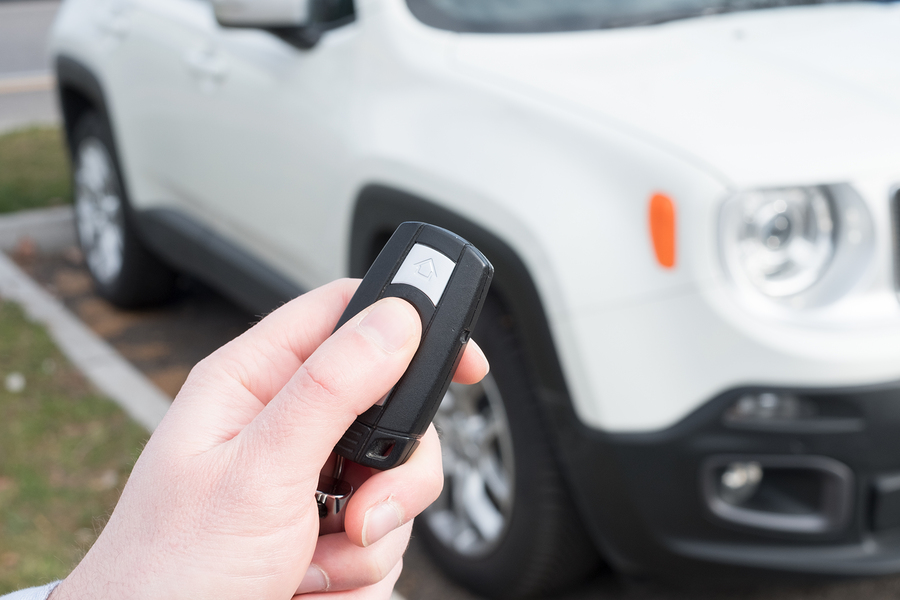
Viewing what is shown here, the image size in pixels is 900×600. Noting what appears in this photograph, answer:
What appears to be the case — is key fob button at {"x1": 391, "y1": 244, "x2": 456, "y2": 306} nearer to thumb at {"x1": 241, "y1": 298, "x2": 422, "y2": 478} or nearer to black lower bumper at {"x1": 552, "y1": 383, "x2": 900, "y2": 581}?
thumb at {"x1": 241, "y1": 298, "x2": 422, "y2": 478}

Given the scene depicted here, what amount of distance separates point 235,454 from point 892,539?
146 cm

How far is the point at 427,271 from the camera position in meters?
0.85

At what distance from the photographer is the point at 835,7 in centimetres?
231

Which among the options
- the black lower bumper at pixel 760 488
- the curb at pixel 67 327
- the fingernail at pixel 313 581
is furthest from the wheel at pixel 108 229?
the fingernail at pixel 313 581

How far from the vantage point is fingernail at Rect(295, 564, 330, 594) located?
90cm

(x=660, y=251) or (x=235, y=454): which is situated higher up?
(x=235, y=454)

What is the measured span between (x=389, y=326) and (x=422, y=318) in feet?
0.15

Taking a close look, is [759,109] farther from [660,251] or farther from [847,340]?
[847,340]

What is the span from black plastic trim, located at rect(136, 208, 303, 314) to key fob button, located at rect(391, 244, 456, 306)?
182 centimetres

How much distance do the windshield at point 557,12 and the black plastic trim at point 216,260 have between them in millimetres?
915

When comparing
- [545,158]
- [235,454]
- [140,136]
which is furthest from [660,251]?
[140,136]

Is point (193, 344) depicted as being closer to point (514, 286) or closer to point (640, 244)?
point (514, 286)

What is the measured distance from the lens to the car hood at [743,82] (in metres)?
1.62

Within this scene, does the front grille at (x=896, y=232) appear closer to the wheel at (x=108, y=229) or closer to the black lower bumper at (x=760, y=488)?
the black lower bumper at (x=760, y=488)
